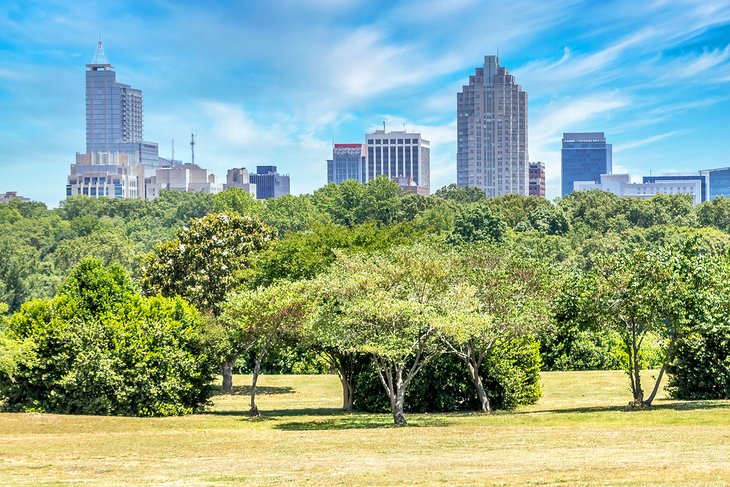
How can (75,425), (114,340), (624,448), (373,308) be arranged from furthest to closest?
1. (114,340)
2. (75,425)
3. (373,308)
4. (624,448)

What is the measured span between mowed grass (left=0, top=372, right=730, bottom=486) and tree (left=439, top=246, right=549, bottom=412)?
2.54 m

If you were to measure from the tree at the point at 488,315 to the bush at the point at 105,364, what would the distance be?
35.1ft

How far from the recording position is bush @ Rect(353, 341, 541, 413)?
38.4 metres

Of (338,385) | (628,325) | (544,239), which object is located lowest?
(338,385)

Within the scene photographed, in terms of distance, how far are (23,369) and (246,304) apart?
31.2ft

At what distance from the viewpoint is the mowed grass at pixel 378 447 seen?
66.7ft

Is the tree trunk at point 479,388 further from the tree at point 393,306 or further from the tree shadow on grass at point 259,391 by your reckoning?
the tree shadow on grass at point 259,391

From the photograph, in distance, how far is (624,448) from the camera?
23984 mm

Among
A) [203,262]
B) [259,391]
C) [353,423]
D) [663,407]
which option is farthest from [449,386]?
[203,262]

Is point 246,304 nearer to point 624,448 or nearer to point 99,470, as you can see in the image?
point 99,470

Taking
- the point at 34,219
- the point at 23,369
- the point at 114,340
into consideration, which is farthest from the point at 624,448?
the point at 34,219

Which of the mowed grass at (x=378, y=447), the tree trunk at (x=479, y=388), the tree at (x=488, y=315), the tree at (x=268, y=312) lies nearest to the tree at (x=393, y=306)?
the tree at (x=488, y=315)

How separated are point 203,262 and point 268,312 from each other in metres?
20.5

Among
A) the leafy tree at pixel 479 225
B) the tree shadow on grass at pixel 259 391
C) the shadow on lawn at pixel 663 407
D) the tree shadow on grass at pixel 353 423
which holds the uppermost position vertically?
the leafy tree at pixel 479 225
